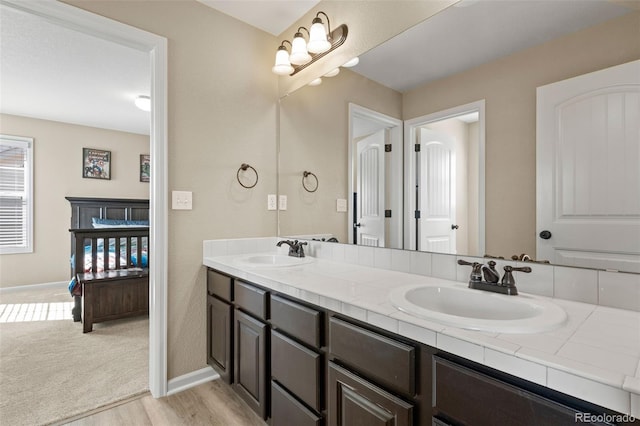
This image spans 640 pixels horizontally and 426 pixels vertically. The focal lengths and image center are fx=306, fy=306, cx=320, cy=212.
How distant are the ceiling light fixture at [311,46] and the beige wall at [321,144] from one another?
0.17m

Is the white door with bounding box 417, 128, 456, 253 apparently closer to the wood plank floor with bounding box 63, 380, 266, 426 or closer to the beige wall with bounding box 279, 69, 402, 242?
the beige wall with bounding box 279, 69, 402, 242

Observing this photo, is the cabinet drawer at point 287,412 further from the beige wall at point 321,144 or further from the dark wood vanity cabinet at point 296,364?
the beige wall at point 321,144

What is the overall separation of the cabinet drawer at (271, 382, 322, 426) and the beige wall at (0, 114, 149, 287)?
16.5 ft

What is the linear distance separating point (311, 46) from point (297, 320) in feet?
5.28

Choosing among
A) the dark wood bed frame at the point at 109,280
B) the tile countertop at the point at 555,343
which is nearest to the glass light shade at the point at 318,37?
the tile countertop at the point at 555,343

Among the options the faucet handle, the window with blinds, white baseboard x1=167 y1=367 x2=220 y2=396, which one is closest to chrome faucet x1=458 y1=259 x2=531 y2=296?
the faucet handle

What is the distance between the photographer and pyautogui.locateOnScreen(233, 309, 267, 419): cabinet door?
146 centimetres

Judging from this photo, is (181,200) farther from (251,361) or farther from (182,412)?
(182,412)

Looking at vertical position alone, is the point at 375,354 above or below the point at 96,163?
below

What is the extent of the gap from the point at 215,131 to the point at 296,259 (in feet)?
3.41

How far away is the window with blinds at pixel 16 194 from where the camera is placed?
172 inches

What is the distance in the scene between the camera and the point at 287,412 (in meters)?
1.32

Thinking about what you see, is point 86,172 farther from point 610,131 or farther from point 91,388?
point 610,131

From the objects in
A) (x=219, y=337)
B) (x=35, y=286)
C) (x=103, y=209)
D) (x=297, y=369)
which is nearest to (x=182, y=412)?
(x=219, y=337)
